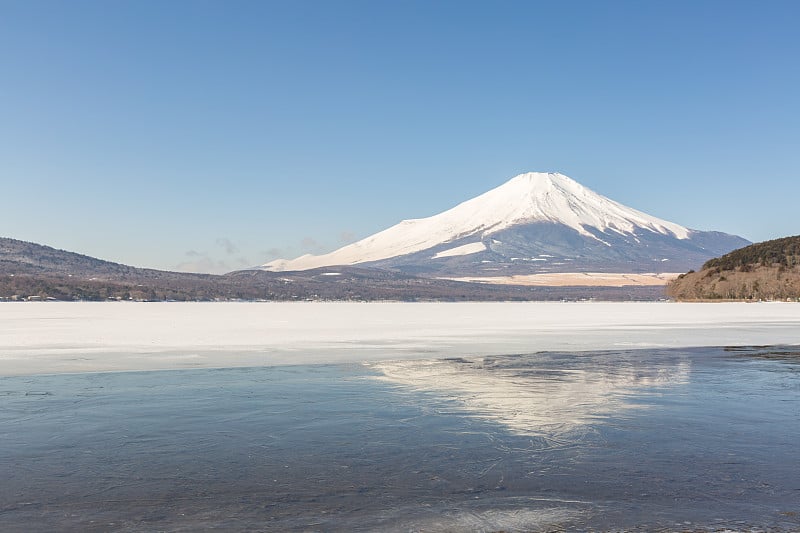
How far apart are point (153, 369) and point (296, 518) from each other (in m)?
12.6

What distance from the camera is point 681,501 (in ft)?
23.2

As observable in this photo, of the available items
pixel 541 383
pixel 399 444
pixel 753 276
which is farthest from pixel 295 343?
pixel 753 276

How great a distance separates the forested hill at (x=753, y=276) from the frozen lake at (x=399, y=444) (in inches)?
2549

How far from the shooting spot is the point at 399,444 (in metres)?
9.58

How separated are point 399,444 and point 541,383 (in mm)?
6331

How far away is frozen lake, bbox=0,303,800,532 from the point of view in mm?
6730

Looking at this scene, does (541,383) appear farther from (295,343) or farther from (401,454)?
(295,343)

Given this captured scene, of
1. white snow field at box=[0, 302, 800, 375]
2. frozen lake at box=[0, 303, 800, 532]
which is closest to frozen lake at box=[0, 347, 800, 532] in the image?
frozen lake at box=[0, 303, 800, 532]

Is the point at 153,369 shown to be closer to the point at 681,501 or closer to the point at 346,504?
the point at 346,504

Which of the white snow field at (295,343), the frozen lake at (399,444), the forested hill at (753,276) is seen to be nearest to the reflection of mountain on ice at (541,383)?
the frozen lake at (399,444)

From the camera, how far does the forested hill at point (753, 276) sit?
7762 centimetres

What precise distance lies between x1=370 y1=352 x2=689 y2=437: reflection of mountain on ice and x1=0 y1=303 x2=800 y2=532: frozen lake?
0.08 m

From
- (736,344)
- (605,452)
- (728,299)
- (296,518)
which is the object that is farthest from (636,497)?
(728,299)

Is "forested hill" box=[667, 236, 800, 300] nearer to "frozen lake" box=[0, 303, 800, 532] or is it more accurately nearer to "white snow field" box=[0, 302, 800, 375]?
"white snow field" box=[0, 302, 800, 375]
